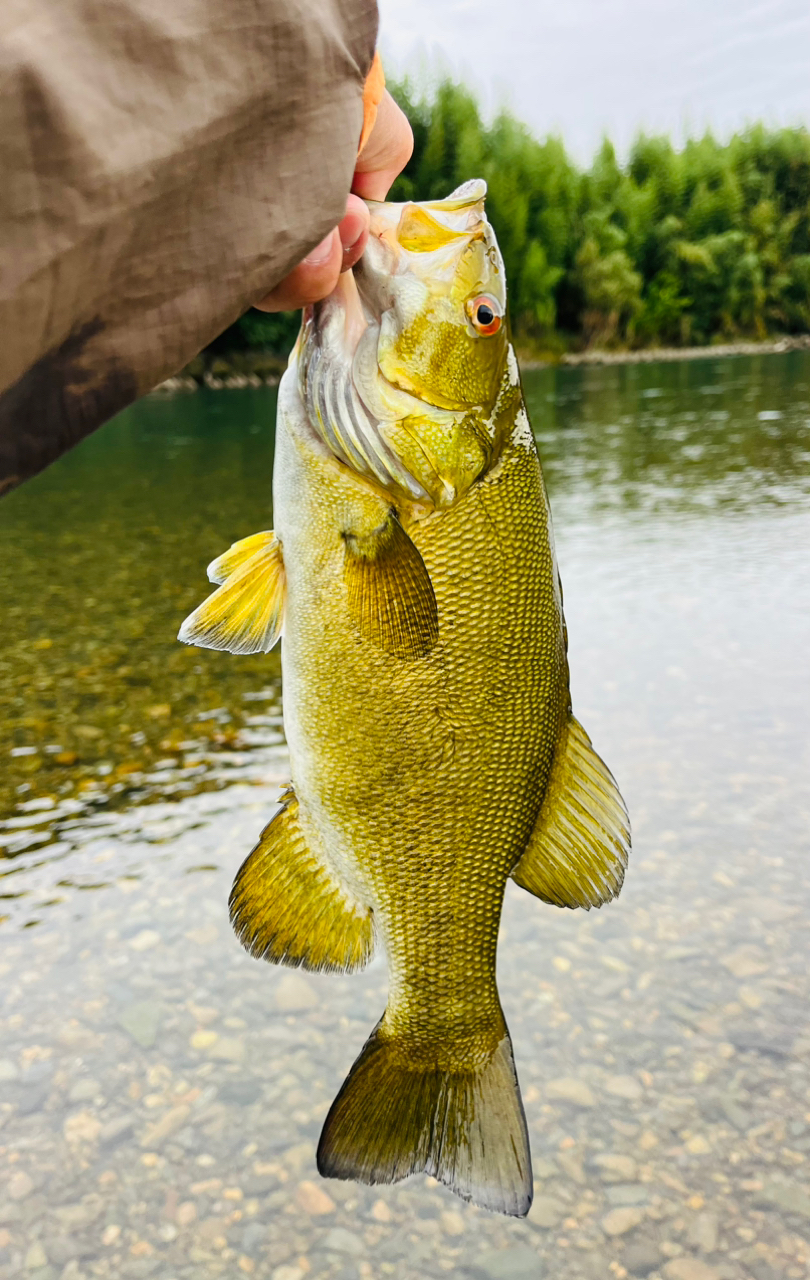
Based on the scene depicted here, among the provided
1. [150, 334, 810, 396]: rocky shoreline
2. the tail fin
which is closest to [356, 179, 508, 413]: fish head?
the tail fin

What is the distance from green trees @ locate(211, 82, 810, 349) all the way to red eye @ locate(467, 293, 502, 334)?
39.4 m

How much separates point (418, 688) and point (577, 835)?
18.7 inches

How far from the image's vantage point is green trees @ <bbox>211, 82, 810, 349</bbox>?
4406cm

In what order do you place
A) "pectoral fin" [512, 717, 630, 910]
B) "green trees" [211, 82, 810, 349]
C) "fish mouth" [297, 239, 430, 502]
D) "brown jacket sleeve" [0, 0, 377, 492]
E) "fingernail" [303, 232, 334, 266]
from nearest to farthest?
"brown jacket sleeve" [0, 0, 377, 492], "fingernail" [303, 232, 334, 266], "fish mouth" [297, 239, 430, 502], "pectoral fin" [512, 717, 630, 910], "green trees" [211, 82, 810, 349]

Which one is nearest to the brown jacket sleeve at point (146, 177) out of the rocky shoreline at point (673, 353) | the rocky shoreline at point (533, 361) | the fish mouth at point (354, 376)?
the fish mouth at point (354, 376)

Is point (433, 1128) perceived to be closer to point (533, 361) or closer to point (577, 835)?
point (577, 835)

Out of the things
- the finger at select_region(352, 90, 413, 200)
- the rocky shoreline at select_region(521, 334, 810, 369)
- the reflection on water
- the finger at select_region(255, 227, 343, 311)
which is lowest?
the rocky shoreline at select_region(521, 334, 810, 369)

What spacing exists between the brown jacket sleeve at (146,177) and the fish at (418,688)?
1.26 feet

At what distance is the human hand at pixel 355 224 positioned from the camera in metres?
1.43

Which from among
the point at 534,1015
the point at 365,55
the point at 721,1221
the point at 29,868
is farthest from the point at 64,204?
the point at 29,868

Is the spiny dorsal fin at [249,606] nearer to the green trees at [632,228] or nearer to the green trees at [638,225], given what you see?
the green trees at [632,228]

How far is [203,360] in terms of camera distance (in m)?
36.9

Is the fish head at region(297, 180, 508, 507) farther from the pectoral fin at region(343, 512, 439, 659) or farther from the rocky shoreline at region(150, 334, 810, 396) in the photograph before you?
the rocky shoreline at region(150, 334, 810, 396)

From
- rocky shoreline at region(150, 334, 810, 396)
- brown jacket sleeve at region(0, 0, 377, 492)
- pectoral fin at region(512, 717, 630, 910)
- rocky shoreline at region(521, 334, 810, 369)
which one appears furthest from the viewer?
rocky shoreline at region(521, 334, 810, 369)
